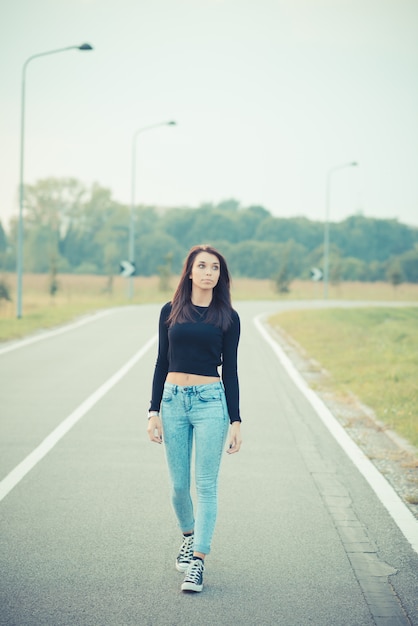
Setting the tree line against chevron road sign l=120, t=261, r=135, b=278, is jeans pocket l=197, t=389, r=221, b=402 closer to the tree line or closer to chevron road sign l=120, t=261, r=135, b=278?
chevron road sign l=120, t=261, r=135, b=278

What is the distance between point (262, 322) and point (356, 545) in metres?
21.2

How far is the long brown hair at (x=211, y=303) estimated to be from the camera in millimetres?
3986

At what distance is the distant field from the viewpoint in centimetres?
2246

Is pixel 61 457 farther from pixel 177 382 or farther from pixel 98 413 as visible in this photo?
pixel 177 382

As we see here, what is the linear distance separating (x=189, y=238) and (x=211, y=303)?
9842 centimetres

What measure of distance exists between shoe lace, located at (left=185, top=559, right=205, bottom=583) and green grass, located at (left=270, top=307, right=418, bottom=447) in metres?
3.94

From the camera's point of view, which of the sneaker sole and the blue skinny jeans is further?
the blue skinny jeans

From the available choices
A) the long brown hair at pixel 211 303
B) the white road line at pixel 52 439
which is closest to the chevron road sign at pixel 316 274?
the white road line at pixel 52 439

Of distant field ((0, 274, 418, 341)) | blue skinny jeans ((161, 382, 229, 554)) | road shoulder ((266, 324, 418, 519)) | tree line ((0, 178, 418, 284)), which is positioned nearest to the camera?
blue skinny jeans ((161, 382, 229, 554))

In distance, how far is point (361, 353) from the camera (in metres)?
15.3

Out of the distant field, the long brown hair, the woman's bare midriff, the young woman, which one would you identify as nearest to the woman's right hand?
the young woman

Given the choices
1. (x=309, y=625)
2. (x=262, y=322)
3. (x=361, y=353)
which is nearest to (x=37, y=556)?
(x=309, y=625)

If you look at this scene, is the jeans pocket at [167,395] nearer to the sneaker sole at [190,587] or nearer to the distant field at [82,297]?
the distant field at [82,297]

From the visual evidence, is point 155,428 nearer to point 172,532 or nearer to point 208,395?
point 208,395
